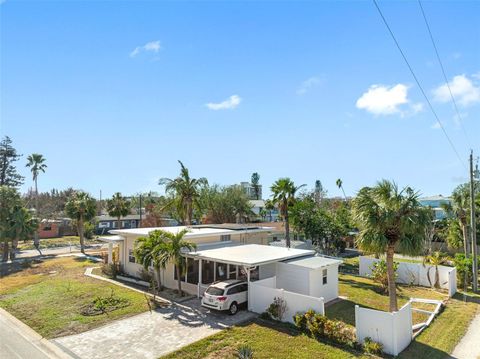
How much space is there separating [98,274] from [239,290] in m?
14.5

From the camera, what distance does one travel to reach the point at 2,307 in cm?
2000

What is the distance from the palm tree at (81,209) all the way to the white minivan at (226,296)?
28.5 m

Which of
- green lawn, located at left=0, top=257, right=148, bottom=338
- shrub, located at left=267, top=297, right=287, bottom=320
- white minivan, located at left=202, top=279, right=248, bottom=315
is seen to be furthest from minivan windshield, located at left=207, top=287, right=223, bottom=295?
green lawn, located at left=0, top=257, right=148, bottom=338

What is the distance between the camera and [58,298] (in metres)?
20.4

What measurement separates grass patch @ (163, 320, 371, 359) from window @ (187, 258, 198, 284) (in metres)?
6.77

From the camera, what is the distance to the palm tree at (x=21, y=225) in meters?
35.8

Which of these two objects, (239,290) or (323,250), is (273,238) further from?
(239,290)

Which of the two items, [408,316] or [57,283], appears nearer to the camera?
[408,316]

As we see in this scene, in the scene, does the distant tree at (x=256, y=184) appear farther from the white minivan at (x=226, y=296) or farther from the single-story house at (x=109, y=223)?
the white minivan at (x=226, y=296)

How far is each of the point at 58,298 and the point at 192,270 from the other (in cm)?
813

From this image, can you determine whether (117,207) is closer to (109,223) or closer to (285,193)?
(109,223)

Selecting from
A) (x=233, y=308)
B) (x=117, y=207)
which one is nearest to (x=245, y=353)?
(x=233, y=308)

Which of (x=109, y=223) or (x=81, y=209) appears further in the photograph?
(x=109, y=223)

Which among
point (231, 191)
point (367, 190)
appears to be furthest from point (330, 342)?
point (231, 191)
